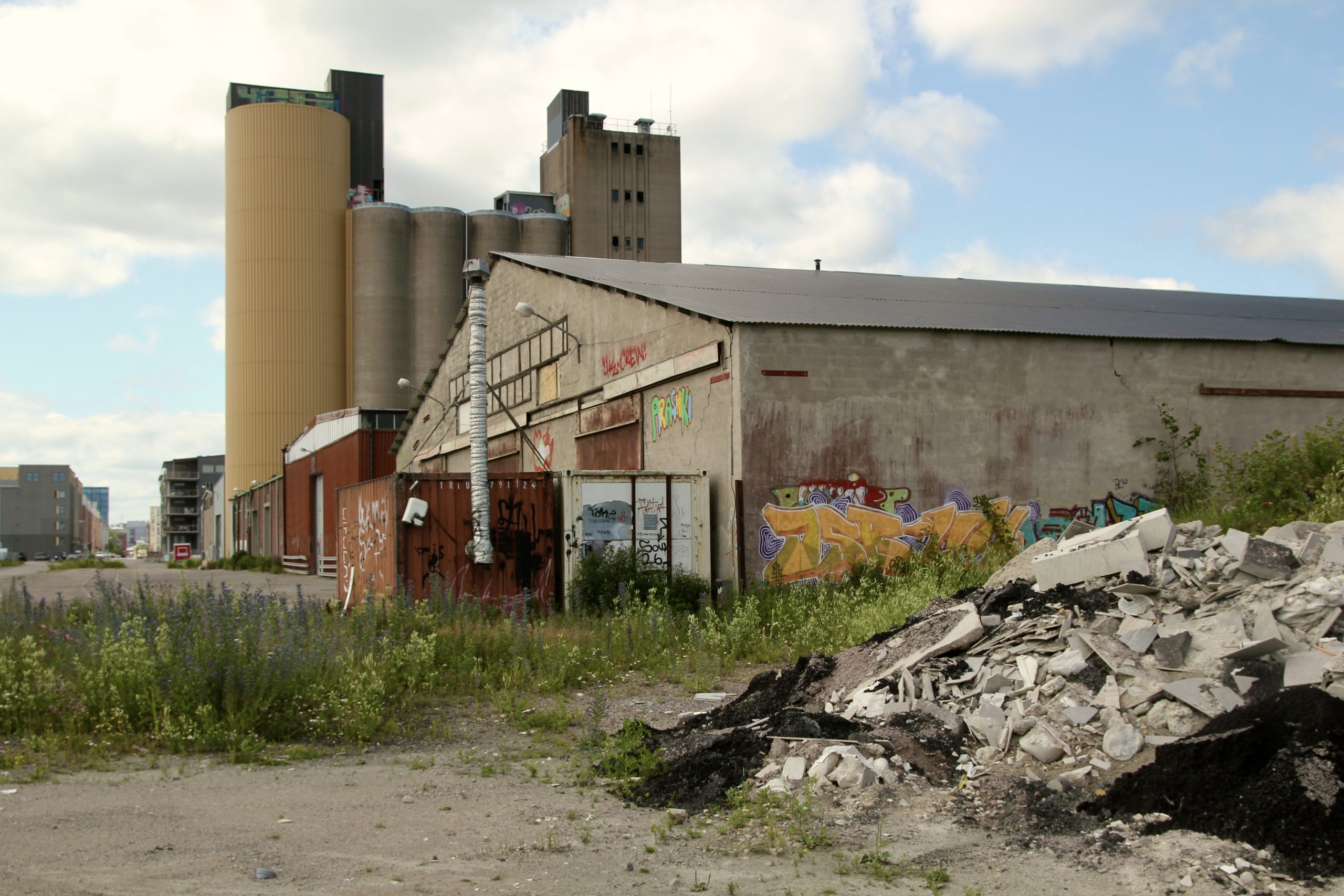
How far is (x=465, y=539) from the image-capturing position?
49.2 ft

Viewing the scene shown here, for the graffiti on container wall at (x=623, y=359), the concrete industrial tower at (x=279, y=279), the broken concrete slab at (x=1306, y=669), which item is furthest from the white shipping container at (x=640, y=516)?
the concrete industrial tower at (x=279, y=279)

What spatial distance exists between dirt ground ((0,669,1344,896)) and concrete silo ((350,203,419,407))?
5123 cm

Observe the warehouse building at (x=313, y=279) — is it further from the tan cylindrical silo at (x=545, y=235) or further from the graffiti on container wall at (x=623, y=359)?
the graffiti on container wall at (x=623, y=359)

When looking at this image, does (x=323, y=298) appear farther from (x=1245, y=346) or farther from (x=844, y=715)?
(x=844, y=715)

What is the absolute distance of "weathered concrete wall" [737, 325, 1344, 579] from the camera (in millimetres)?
15234

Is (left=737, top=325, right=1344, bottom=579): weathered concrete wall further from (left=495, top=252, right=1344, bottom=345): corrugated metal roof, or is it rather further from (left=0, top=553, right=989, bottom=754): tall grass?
(left=0, top=553, right=989, bottom=754): tall grass

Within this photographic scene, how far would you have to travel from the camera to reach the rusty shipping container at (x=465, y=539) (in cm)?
1464

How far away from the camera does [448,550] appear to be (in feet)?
48.8

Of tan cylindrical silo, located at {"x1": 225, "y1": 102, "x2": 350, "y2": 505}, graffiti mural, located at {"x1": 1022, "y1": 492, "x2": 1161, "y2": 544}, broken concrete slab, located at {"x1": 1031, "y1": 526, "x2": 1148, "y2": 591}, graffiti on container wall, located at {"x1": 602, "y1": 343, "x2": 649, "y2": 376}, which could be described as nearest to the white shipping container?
graffiti on container wall, located at {"x1": 602, "y1": 343, "x2": 649, "y2": 376}

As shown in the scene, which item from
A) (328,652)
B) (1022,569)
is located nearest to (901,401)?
(1022,569)

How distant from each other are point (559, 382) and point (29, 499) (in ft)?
505

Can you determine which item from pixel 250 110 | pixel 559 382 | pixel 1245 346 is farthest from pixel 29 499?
pixel 1245 346

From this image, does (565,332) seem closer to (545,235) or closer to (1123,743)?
(1123,743)

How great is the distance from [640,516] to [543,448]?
8.20 m
